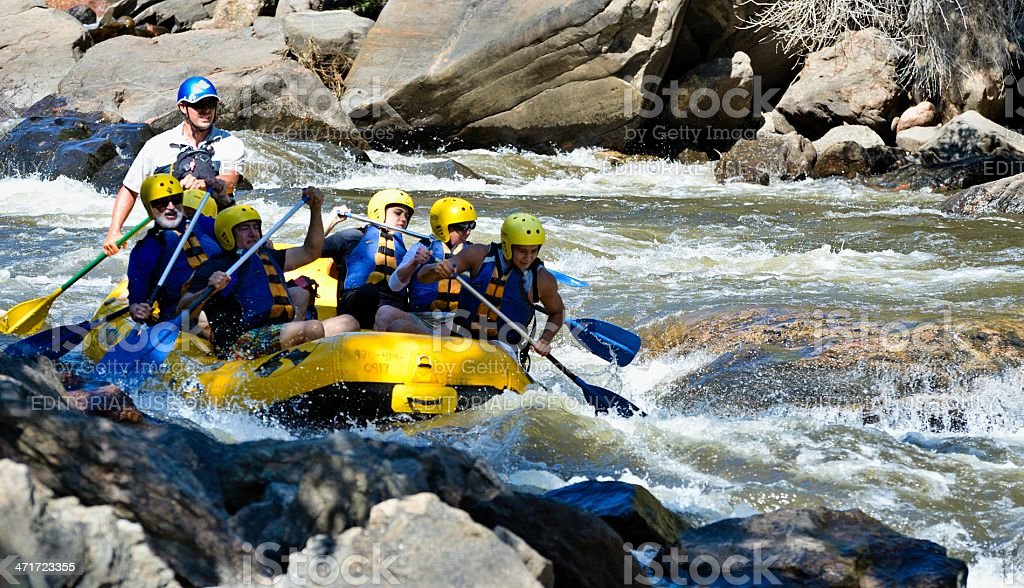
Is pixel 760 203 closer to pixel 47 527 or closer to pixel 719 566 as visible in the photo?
pixel 719 566

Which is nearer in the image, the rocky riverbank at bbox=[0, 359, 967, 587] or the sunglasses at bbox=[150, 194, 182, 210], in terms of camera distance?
the rocky riverbank at bbox=[0, 359, 967, 587]

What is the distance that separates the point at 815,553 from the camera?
139 inches

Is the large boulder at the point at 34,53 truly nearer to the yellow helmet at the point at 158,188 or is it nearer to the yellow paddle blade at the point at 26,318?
the yellow paddle blade at the point at 26,318

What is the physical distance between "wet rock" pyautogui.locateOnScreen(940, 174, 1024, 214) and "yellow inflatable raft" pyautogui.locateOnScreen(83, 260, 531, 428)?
8.35 m

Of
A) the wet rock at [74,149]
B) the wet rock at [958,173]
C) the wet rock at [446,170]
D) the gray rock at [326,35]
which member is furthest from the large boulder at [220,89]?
the wet rock at [958,173]

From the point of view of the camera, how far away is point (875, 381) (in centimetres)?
601

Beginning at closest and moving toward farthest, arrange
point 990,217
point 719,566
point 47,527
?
point 47,527
point 719,566
point 990,217

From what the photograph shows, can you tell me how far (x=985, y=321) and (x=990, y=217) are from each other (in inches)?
225

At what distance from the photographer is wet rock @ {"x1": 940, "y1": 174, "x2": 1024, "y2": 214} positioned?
12.0m

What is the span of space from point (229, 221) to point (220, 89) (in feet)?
36.2

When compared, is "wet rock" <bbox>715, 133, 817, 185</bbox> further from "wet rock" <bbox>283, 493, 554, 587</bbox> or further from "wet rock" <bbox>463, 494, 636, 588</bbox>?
"wet rock" <bbox>283, 493, 554, 587</bbox>

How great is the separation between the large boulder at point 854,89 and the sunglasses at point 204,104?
12.5 metres

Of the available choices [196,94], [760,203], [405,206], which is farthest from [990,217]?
[196,94]

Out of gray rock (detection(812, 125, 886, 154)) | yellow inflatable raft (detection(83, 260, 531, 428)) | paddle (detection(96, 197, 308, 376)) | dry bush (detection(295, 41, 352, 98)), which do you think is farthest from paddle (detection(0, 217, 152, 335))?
dry bush (detection(295, 41, 352, 98))
